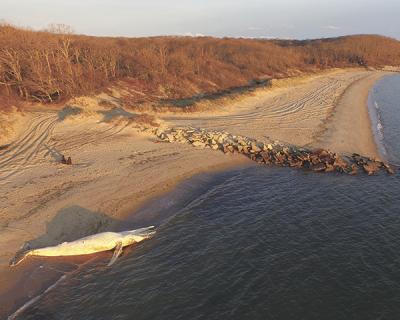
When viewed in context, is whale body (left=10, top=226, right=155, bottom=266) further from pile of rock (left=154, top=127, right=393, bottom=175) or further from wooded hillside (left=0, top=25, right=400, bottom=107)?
wooded hillside (left=0, top=25, right=400, bottom=107)

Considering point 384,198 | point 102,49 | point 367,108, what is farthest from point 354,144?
point 102,49

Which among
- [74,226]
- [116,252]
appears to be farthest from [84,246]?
[74,226]

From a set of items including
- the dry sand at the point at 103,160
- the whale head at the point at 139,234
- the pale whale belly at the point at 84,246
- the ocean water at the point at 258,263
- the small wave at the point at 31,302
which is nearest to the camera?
the small wave at the point at 31,302

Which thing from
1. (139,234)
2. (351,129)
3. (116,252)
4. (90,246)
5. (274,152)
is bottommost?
(116,252)

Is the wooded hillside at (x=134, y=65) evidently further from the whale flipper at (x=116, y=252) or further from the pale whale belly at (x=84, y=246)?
the whale flipper at (x=116, y=252)

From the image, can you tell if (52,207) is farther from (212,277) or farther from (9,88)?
(9,88)

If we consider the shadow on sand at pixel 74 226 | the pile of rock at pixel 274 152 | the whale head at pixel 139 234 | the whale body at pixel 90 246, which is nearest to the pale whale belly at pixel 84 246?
the whale body at pixel 90 246

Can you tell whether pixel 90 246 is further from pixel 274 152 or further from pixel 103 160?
pixel 274 152
